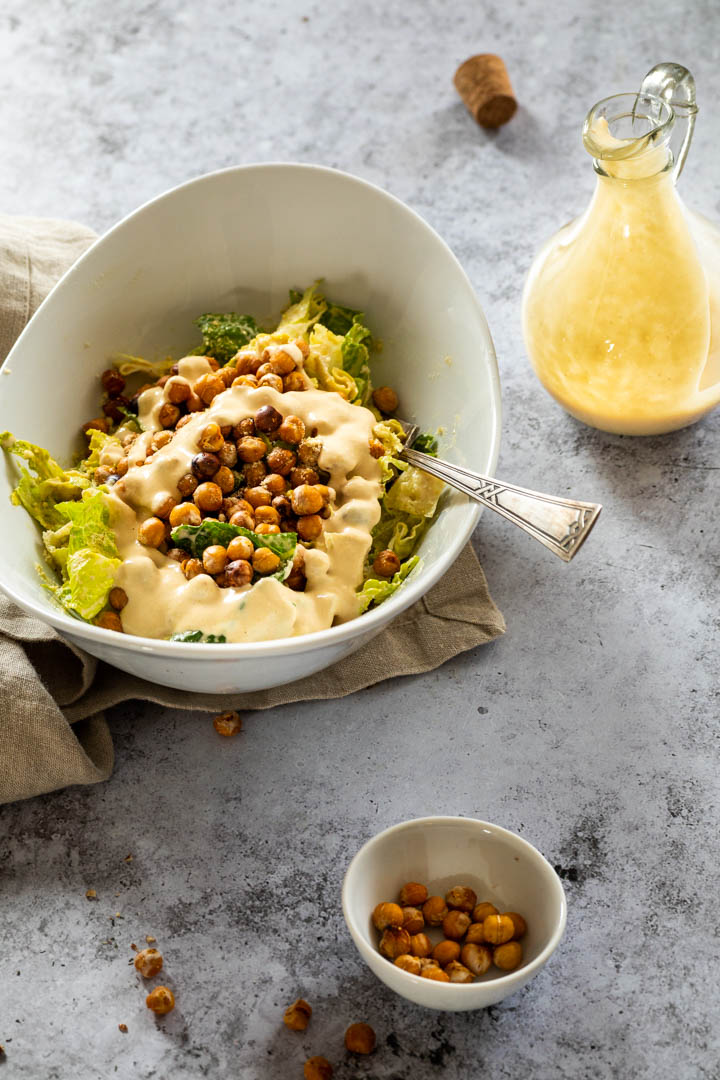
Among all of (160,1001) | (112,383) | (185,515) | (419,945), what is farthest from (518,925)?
(112,383)

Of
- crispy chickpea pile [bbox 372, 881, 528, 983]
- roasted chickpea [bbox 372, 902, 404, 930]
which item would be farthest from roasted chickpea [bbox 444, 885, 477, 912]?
roasted chickpea [bbox 372, 902, 404, 930]

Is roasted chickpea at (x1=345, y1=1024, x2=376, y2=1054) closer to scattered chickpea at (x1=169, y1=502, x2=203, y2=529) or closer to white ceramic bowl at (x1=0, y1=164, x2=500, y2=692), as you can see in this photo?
white ceramic bowl at (x1=0, y1=164, x2=500, y2=692)

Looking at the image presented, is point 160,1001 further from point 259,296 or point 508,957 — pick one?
point 259,296

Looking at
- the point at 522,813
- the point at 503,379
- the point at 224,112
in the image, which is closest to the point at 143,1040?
the point at 522,813

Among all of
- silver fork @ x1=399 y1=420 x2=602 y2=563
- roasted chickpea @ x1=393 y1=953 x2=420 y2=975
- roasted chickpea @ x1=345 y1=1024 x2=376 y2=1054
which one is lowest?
roasted chickpea @ x1=345 y1=1024 x2=376 y2=1054

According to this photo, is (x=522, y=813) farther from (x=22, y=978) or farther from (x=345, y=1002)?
(x=22, y=978)

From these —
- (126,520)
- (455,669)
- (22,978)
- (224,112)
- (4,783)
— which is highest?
(224,112)
